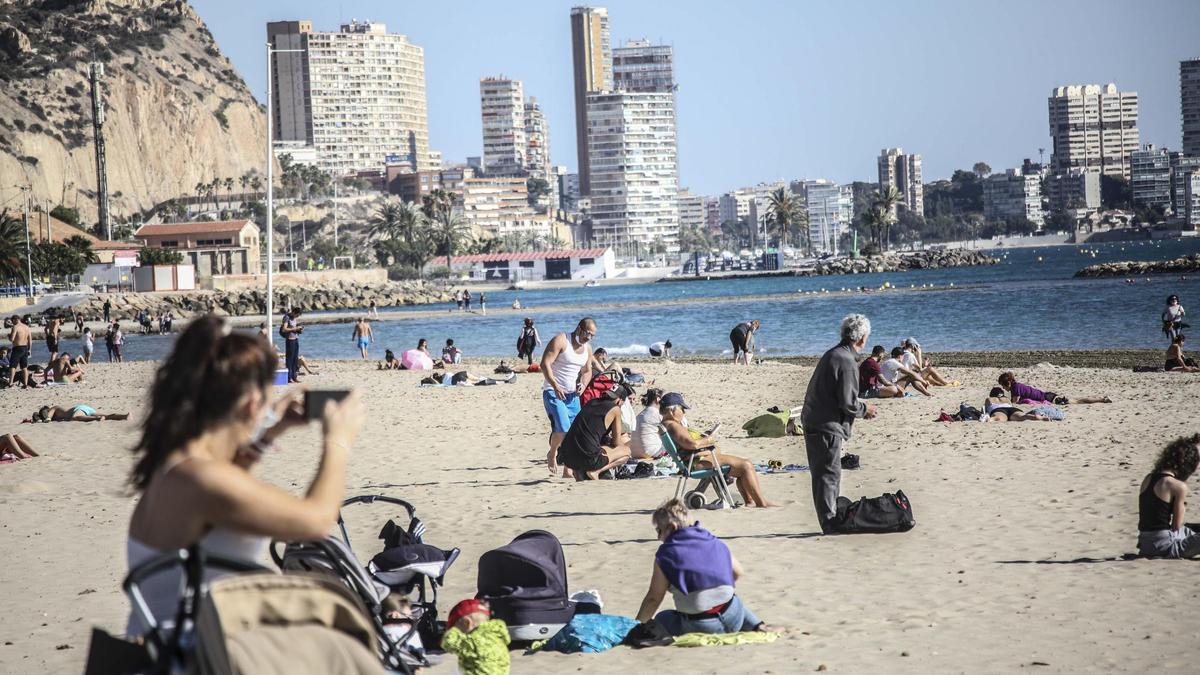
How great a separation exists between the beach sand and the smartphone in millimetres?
449

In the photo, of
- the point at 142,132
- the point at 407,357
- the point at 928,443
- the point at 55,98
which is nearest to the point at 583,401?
the point at 928,443

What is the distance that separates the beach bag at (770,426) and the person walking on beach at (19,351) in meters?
16.6

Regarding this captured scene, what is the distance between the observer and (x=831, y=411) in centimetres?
872

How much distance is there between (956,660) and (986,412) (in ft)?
32.3

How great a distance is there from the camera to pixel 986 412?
606 inches

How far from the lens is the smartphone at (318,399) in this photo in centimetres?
299

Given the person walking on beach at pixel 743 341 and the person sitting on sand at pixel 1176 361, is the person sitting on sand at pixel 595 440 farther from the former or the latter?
the person walking on beach at pixel 743 341

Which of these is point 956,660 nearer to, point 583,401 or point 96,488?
point 583,401

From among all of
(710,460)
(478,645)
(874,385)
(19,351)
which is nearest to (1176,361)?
(874,385)

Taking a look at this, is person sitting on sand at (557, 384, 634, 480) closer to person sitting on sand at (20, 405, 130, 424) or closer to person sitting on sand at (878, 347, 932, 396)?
person sitting on sand at (878, 347, 932, 396)

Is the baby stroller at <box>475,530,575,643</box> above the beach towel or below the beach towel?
above

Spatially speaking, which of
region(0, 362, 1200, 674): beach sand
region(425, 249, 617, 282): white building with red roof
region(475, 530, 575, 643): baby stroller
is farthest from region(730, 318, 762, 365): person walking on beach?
region(425, 249, 617, 282): white building with red roof

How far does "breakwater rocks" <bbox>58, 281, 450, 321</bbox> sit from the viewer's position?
3007 inches

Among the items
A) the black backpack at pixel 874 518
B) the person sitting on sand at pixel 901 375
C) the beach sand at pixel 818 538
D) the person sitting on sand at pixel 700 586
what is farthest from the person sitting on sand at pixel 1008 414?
the person sitting on sand at pixel 700 586
